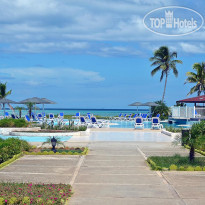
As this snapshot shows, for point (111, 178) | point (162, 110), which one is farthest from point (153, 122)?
point (111, 178)

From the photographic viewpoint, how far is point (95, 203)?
588cm

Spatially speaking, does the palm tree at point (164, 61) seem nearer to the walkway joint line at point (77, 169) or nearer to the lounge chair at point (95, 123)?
the lounge chair at point (95, 123)

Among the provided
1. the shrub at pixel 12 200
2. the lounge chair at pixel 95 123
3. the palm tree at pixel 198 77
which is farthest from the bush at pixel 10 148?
the palm tree at pixel 198 77

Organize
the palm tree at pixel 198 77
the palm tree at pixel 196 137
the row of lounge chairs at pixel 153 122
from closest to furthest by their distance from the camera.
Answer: the palm tree at pixel 196 137 < the row of lounge chairs at pixel 153 122 < the palm tree at pixel 198 77

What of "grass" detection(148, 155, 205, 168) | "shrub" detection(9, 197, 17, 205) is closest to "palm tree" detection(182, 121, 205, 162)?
"grass" detection(148, 155, 205, 168)

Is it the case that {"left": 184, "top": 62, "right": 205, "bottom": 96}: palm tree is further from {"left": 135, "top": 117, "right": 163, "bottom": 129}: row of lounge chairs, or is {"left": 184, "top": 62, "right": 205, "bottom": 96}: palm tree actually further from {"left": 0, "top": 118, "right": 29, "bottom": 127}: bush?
{"left": 0, "top": 118, "right": 29, "bottom": 127}: bush

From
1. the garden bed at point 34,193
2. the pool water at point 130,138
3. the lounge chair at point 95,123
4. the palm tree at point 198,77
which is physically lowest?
the garden bed at point 34,193

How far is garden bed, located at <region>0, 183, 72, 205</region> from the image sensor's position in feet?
18.7

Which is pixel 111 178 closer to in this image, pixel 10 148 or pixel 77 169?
pixel 77 169

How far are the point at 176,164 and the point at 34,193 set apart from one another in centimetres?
460

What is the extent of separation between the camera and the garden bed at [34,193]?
571 centimetres

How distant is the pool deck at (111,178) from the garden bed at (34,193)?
0.19 meters

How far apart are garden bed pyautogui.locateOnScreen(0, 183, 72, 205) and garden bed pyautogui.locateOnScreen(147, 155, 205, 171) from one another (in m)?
2.98

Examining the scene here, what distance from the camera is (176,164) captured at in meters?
9.83
